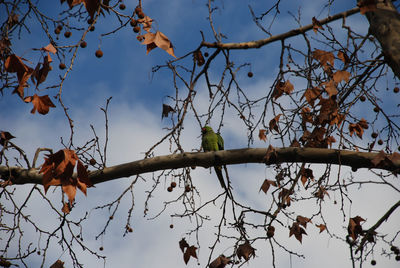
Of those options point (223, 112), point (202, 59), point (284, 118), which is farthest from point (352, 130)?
point (202, 59)

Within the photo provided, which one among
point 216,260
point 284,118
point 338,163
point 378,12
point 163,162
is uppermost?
point 378,12

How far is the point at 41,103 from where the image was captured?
264 centimetres

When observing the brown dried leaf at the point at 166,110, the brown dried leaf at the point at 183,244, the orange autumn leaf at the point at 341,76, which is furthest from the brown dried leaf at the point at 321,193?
the brown dried leaf at the point at 166,110

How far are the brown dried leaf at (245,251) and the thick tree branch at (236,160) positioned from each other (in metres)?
0.70

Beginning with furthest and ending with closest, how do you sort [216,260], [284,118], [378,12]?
[284,118] < [378,12] < [216,260]

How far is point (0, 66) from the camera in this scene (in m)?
3.38

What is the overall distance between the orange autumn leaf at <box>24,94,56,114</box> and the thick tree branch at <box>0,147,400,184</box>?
929 mm

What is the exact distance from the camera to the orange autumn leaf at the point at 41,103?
263 centimetres

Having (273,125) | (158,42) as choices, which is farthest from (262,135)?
(158,42)

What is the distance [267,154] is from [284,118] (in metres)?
0.62

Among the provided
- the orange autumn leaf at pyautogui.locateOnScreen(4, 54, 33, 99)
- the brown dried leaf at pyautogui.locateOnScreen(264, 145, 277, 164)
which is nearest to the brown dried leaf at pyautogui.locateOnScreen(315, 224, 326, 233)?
the brown dried leaf at pyautogui.locateOnScreen(264, 145, 277, 164)

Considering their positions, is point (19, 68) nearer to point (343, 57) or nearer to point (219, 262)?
point (219, 262)

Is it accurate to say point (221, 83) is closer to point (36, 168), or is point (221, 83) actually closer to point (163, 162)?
point (163, 162)

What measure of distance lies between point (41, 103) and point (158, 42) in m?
0.94
